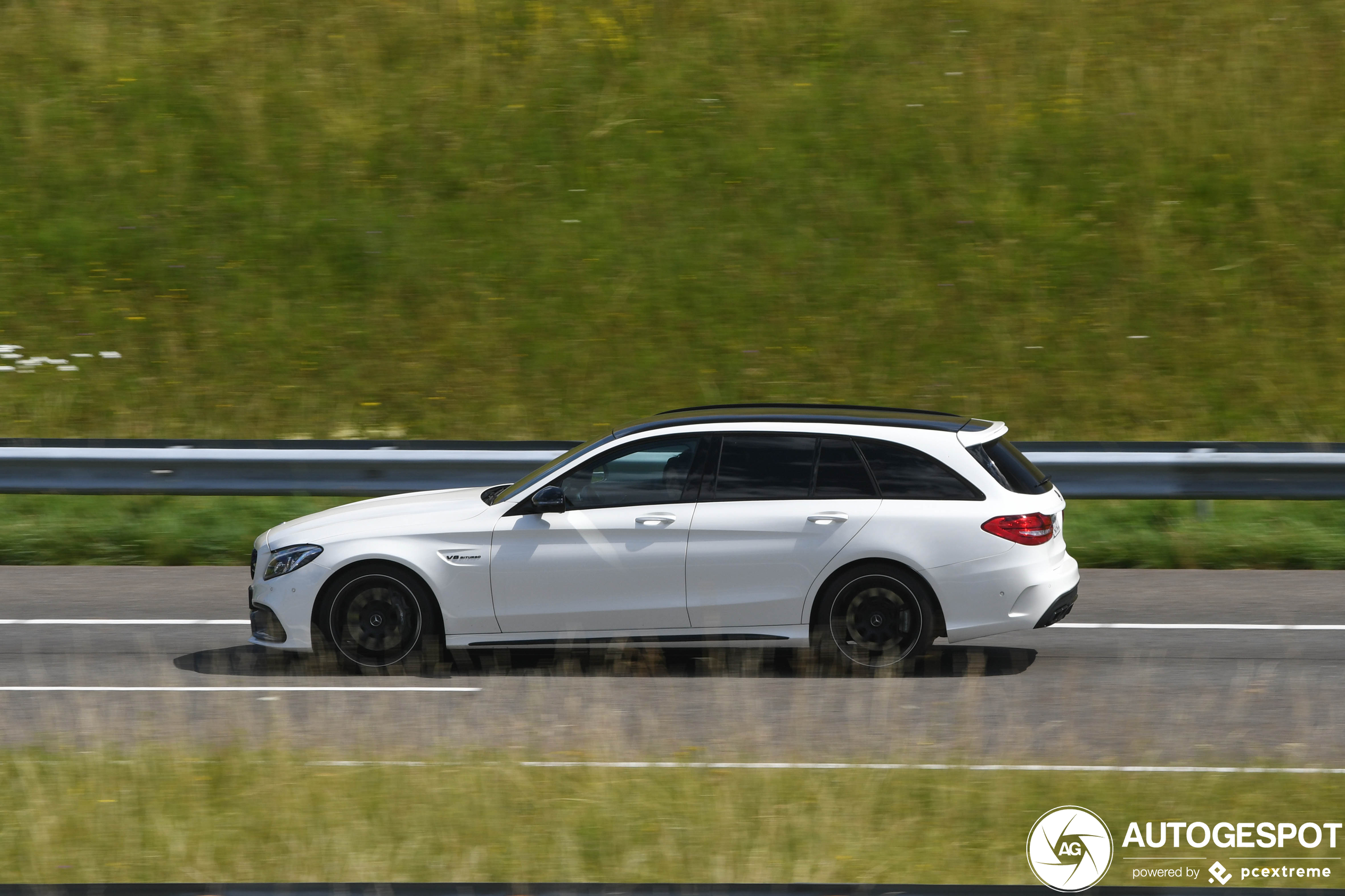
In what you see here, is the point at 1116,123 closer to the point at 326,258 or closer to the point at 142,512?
the point at 326,258

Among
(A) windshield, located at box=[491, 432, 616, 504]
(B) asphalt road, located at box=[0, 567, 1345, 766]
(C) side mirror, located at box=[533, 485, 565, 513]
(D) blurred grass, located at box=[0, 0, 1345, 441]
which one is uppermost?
(D) blurred grass, located at box=[0, 0, 1345, 441]

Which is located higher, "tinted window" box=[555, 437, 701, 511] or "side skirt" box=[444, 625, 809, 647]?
"tinted window" box=[555, 437, 701, 511]

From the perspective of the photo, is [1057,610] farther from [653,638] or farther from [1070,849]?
[1070,849]

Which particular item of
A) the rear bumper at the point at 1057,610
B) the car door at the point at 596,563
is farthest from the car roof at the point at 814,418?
the rear bumper at the point at 1057,610

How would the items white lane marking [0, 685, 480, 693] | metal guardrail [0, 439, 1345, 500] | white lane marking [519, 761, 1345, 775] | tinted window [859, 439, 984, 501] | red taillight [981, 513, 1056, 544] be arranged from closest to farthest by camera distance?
white lane marking [519, 761, 1345, 775] → white lane marking [0, 685, 480, 693] → red taillight [981, 513, 1056, 544] → tinted window [859, 439, 984, 501] → metal guardrail [0, 439, 1345, 500]

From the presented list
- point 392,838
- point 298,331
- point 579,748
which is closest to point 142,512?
point 298,331

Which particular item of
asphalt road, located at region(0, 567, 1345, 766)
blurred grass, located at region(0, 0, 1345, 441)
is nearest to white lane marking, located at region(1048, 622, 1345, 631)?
asphalt road, located at region(0, 567, 1345, 766)

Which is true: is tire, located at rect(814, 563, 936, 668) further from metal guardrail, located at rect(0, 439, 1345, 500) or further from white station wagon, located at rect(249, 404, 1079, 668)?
metal guardrail, located at rect(0, 439, 1345, 500)

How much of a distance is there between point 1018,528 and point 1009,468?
0.45 m

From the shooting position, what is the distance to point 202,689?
7.98m

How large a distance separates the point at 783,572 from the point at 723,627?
438 millimetres

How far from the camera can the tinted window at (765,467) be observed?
8367 mm

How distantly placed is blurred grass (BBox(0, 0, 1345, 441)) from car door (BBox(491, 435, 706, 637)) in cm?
694

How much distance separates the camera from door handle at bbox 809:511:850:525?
821cm
